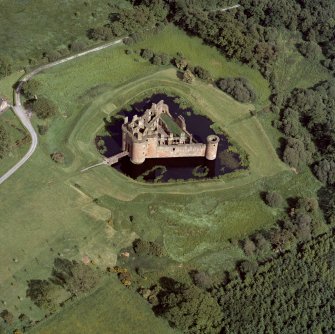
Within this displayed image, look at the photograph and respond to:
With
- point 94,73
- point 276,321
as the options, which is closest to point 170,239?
point 276,321

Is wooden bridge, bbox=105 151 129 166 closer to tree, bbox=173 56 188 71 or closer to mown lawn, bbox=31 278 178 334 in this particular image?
mown lawn, bbox=31 278 178 334

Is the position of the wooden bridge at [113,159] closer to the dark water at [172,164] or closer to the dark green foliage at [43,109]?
the dark water at [172,164]

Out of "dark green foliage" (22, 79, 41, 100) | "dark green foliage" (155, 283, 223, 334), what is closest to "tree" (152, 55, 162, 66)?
"dark green foliage" (22, 79, 41, 100)

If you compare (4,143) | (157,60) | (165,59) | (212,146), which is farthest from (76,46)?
(212,146)

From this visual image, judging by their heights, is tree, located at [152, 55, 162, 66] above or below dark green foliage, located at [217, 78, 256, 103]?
above

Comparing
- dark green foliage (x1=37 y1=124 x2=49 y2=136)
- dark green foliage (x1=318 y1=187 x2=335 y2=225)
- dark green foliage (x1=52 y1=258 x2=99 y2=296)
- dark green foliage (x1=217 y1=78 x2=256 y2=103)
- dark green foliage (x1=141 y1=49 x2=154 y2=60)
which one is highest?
dark green foliage (x1=37 y1=124 x2=49 y2=136)

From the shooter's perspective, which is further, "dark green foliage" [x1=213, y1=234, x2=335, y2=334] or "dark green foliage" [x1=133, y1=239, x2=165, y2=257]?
"dark green foliage" [x1=133, y1=239, x2=165, y2=257]

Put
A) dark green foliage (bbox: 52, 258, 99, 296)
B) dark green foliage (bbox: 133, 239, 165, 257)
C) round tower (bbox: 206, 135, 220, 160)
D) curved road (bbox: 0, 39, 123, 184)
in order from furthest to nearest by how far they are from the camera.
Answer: round tower (bbox: 206, 135, 220, 160), curved road (bbox: 0, 39, 123, 184), dark green foliage (bbox: 133, 239, 165, 257), dark green foliage (bbox: 52, 258, 99, 296)

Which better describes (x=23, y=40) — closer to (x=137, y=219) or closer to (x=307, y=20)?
(x=137, y=219)

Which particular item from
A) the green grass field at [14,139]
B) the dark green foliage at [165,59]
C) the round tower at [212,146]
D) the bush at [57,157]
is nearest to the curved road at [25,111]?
the green grass field at [14,139]
